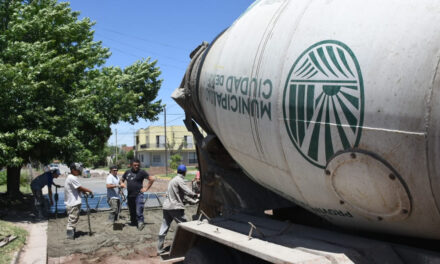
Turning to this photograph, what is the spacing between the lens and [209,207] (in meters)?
5.54

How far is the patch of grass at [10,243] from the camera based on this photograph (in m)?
6.62

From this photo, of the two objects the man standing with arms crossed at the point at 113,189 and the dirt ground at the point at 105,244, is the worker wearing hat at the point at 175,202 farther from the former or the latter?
the man standing with arms crossed at the point at 113,189

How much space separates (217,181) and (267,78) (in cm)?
207

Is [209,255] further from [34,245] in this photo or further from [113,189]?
[113,189]

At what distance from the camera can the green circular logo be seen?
280cm

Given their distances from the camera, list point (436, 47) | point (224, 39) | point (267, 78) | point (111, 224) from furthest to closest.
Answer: point (111, 224) < point (224, 39) < point (267, 78) < point (436, 47)

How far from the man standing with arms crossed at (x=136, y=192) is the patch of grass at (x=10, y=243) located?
232cm

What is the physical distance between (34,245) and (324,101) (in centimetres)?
702

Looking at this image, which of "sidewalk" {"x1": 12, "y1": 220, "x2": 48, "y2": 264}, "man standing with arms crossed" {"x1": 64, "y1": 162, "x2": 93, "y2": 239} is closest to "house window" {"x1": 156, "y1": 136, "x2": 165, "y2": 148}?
"sidewalk" {"x1": 12, "y1": 220, "x2": 48, "y2": 264}

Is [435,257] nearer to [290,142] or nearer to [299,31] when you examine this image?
[290,142]

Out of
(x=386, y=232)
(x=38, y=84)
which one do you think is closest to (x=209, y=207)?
(x=386, y=232)

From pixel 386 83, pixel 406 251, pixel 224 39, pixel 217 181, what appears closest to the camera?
pixel 386 83

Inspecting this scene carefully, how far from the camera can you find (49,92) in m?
11.4

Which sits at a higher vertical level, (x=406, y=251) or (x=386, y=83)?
(x=386, y=83)
